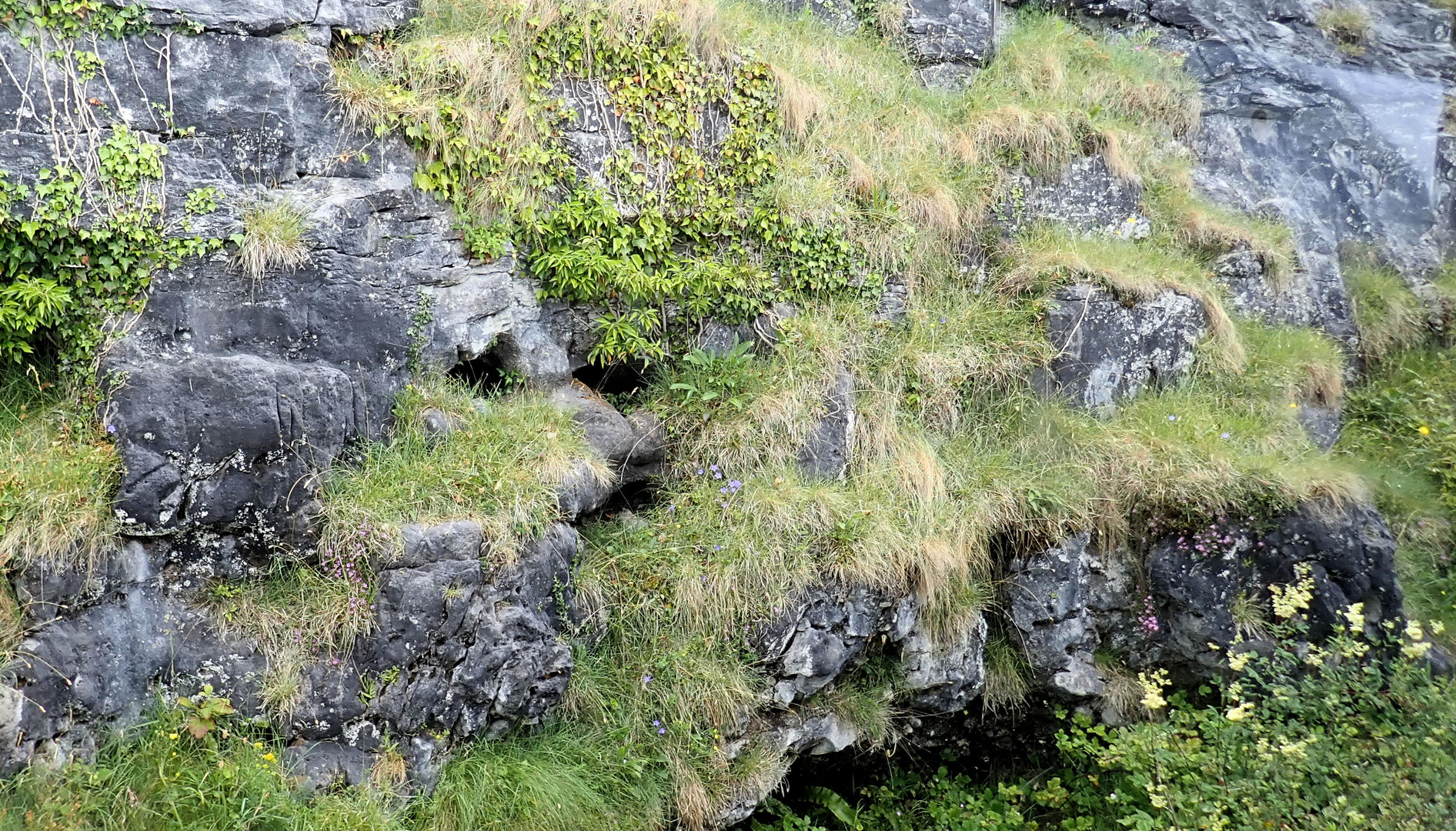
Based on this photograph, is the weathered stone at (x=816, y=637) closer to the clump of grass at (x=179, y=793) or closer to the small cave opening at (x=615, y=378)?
the small cave opening at (x=615, y=378)

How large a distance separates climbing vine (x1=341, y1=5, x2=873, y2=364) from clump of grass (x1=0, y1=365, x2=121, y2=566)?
225 centimetres

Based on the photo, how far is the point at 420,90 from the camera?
18.8 ft

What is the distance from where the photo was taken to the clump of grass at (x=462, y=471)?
4855mm

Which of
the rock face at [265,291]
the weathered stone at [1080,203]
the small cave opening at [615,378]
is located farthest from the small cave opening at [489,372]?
the weathered stone at [1080,203]

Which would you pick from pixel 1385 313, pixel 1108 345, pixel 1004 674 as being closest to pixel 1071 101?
pixel 1108 345

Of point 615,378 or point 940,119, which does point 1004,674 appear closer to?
point 615,378

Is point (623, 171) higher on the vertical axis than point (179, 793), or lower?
higher

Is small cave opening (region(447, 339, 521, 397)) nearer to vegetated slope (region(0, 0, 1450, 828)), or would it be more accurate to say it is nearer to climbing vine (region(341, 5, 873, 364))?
vegetated slope (region(0, 0, 1450, 828))

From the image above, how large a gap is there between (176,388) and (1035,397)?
5438mm

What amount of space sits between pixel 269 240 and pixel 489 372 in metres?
1.51

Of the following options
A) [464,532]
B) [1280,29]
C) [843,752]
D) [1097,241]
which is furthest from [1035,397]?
[1280,29]

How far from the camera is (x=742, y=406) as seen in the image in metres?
6.01

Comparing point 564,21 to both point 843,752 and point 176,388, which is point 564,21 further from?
point 843,752

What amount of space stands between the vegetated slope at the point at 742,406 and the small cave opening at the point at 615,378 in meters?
0.10
